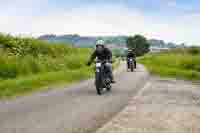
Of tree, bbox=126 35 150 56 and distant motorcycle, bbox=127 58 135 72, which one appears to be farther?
tree, bbox=126 35 150 56

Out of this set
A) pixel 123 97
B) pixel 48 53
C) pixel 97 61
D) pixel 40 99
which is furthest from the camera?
pixel 48 53

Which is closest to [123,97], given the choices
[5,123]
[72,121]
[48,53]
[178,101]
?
[178,101]

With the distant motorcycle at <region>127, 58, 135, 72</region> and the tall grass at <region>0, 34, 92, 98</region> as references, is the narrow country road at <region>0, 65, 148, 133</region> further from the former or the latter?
the distant motorcycle at <region>127, 58, 135, 72</region>

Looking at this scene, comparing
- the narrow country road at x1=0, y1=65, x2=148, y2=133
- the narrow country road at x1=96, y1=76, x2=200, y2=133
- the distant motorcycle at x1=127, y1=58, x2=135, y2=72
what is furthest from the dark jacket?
the distant motorcycle at x1=127, y1=58, x2=135, y2=72

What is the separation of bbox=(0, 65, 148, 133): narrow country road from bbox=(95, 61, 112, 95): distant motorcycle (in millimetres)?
780

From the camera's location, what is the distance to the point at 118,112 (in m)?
11.1

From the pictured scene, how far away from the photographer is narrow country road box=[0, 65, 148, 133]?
8461 mm

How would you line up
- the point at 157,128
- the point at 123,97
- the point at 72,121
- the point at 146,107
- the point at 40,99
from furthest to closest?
the point at 123,97 → the point at 40,99 → the point at 146,107 → the point at 72,121 → the point at 157,128

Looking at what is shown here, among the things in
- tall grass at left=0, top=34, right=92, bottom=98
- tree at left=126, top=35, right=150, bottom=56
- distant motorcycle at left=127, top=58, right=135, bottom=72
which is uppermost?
tall grass at left=0, top=34, right=92, bottom=98

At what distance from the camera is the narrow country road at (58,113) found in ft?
27.8

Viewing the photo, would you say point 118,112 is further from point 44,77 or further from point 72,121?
point 44,77

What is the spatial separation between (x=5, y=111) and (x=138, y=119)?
135 inches

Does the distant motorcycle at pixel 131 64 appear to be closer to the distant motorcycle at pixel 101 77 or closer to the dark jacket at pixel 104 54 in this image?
the distant motorcycle at pixel 101 77

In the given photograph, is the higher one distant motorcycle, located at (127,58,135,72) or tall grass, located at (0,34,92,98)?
tall grass, located at (0,34,92,98)
